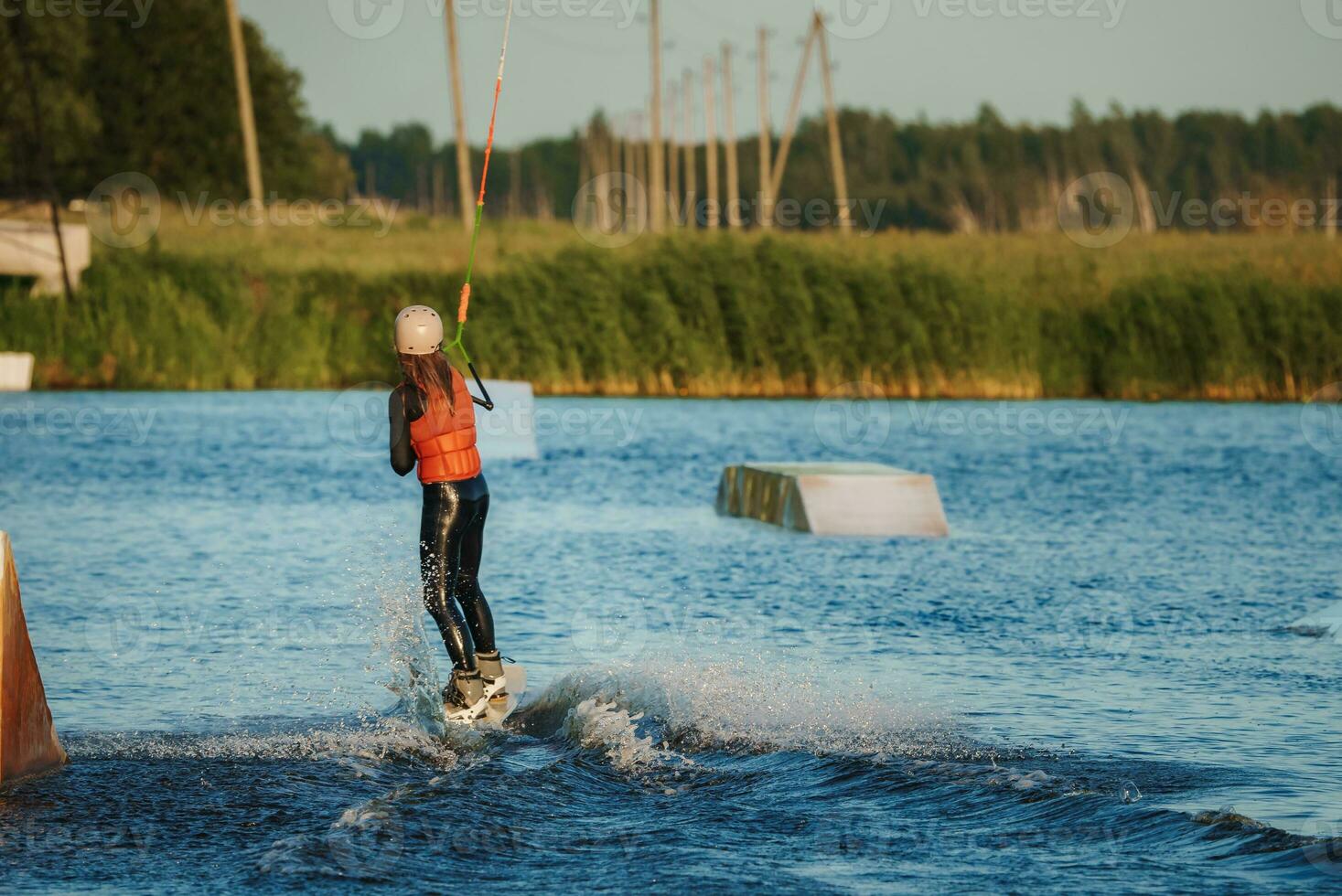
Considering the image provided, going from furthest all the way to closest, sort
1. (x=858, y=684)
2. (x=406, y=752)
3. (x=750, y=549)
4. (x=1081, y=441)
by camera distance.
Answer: (x=1081, y=441)
(x=750, y=549)
(x=858, y=684)
(x=406, y=752)

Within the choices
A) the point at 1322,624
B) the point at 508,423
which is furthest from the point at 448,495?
the point at 508,423

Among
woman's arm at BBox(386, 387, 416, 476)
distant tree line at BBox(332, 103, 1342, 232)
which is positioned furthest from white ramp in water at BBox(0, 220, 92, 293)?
distant tree line at BBox(332, 103, 1342, 232)

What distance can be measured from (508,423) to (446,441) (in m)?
16.2

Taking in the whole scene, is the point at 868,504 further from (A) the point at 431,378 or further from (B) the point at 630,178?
(B) the point at 630,178

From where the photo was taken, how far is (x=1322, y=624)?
11.8 meters

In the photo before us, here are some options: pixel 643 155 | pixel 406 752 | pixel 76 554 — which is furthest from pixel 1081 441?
pixel 643 155

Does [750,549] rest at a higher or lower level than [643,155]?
lower

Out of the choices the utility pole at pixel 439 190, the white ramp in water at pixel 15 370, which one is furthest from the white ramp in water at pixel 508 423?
the utility pole at pixel 439 190

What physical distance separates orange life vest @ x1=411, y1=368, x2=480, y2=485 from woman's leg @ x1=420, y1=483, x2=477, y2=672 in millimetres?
69

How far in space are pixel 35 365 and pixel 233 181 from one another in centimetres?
4336

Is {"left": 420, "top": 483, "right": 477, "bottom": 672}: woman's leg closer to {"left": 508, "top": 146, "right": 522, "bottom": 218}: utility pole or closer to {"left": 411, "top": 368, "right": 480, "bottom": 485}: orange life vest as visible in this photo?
{"left": 411, "top": 368, "right": 480, "bottom": 485}: orange life vest

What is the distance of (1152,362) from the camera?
35969 millimetres

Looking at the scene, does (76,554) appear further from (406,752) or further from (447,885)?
(447,885)

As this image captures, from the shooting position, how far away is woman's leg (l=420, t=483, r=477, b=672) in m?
8.74
